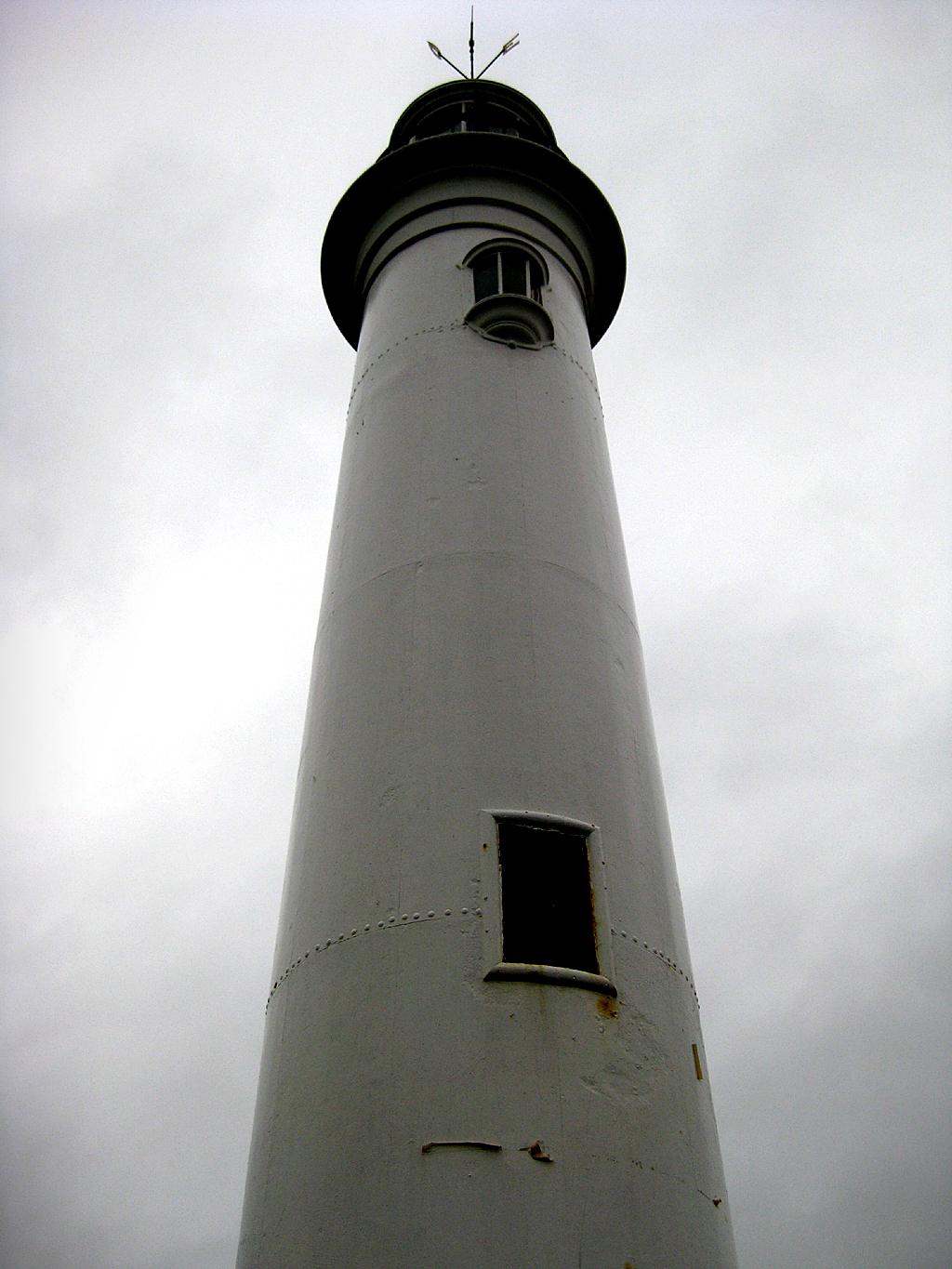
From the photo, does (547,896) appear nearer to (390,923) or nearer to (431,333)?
(390,923)

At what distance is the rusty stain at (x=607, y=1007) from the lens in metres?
5.73

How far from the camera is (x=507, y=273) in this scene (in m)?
10.7

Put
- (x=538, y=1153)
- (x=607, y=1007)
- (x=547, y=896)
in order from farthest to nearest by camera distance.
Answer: (x=547, y=896), (x=607, y=1007), (x=538, y=1153)

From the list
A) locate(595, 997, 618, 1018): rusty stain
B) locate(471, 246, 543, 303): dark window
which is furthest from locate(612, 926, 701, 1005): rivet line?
locate(471, 246, 543, 303): dark window

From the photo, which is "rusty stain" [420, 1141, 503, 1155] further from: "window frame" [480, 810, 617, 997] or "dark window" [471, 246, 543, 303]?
"dark window" [471, 246, 543, 303]

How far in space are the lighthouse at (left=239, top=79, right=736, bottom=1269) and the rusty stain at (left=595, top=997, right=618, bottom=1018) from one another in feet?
0.04

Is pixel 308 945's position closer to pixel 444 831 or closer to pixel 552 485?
pixel 444 831

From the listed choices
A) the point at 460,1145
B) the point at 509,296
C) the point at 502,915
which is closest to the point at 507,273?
the point at 509,296

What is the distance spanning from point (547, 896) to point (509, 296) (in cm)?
644

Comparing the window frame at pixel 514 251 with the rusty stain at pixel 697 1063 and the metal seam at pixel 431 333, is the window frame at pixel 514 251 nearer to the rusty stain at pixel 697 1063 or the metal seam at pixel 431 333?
the metal seam at pixel 431 333

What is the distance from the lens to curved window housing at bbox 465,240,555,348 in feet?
32.8

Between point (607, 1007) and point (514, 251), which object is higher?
point (514, 251)

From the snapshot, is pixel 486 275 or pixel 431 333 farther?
pixel 486 275

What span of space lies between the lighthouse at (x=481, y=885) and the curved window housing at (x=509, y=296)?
4 centimetres
